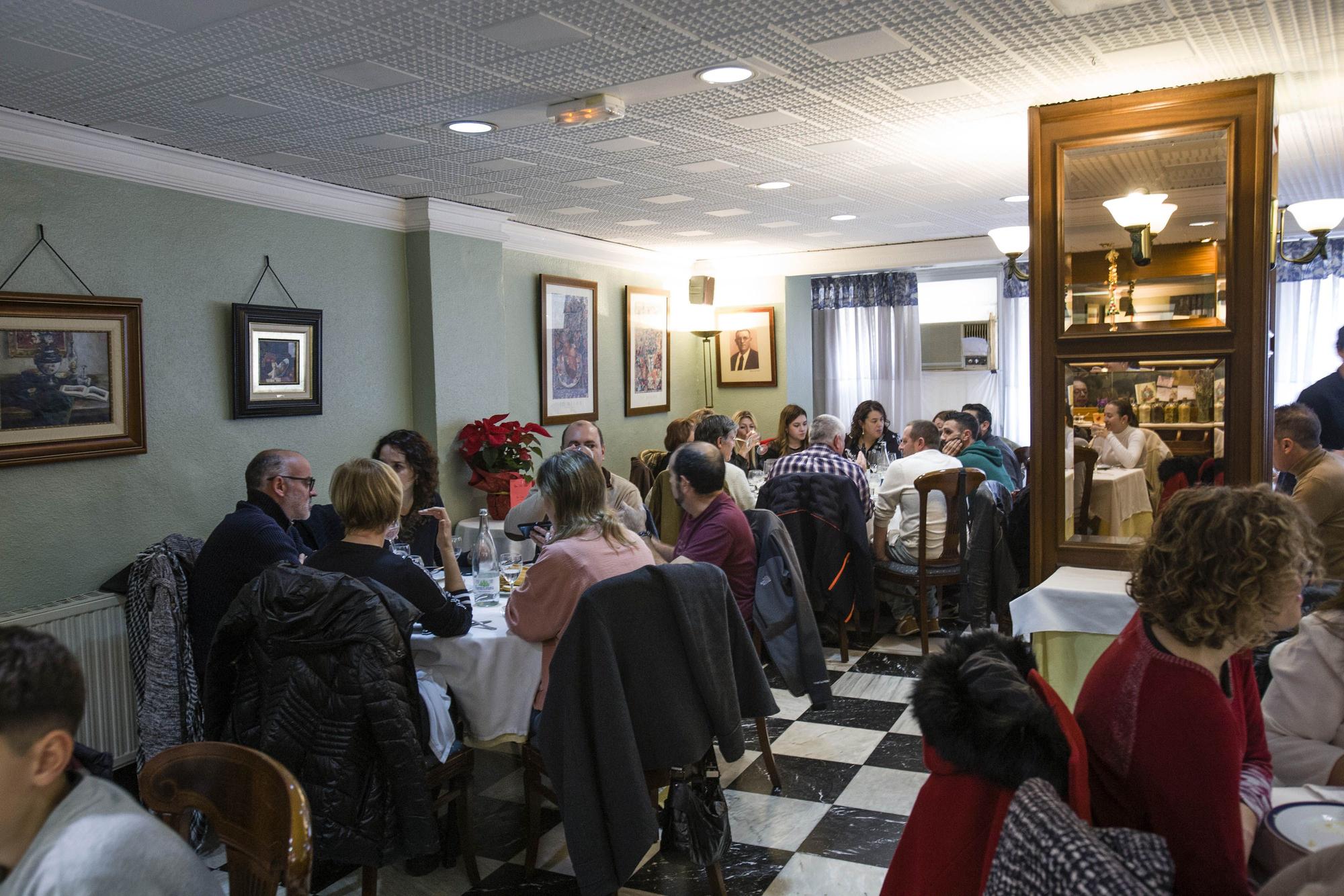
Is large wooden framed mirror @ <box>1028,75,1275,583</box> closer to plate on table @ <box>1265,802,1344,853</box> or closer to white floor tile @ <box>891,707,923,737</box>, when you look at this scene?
white floor tile @ <box>891,707,923,737</box>

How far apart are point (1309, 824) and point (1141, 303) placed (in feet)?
6.97

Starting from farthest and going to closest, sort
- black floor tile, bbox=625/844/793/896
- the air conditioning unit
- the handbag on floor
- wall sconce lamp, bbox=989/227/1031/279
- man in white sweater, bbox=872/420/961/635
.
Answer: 1. the air conditioning unit
2. wall sconce lamp, bbox=989/227/1031/279
3. man in white sweater, bbox=872/420/961/635
4. black floor tile, bbox=625/844/793/896
5. the handbag on floor

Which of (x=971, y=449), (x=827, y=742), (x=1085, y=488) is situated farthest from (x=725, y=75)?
(x=971, y=449)

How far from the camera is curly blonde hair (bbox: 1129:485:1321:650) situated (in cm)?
159

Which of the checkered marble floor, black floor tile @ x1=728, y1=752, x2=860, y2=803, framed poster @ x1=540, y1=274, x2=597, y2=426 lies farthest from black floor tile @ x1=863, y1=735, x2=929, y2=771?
framed poster @ x1=540, y1=274, x2=597, y2=426

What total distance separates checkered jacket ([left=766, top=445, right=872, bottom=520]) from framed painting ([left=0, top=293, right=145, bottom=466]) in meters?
2.88

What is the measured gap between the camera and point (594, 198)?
17.3 ft

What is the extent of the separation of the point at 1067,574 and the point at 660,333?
501 cm

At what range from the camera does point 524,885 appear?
2881 mm

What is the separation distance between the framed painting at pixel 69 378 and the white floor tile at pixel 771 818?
2706mm

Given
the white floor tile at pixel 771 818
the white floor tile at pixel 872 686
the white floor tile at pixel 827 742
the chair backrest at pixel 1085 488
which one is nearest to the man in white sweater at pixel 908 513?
the white floor tile at pixel 872 686

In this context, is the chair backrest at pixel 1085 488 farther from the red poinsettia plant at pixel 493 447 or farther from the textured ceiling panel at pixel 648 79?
the red poinsettia plant at pixel 493 447

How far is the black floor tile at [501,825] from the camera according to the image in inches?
123

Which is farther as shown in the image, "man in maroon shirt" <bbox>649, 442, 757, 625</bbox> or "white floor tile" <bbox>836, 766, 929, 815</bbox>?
"man in maroon shirt" <bbox>649, 442, 757, 625</bbox>
